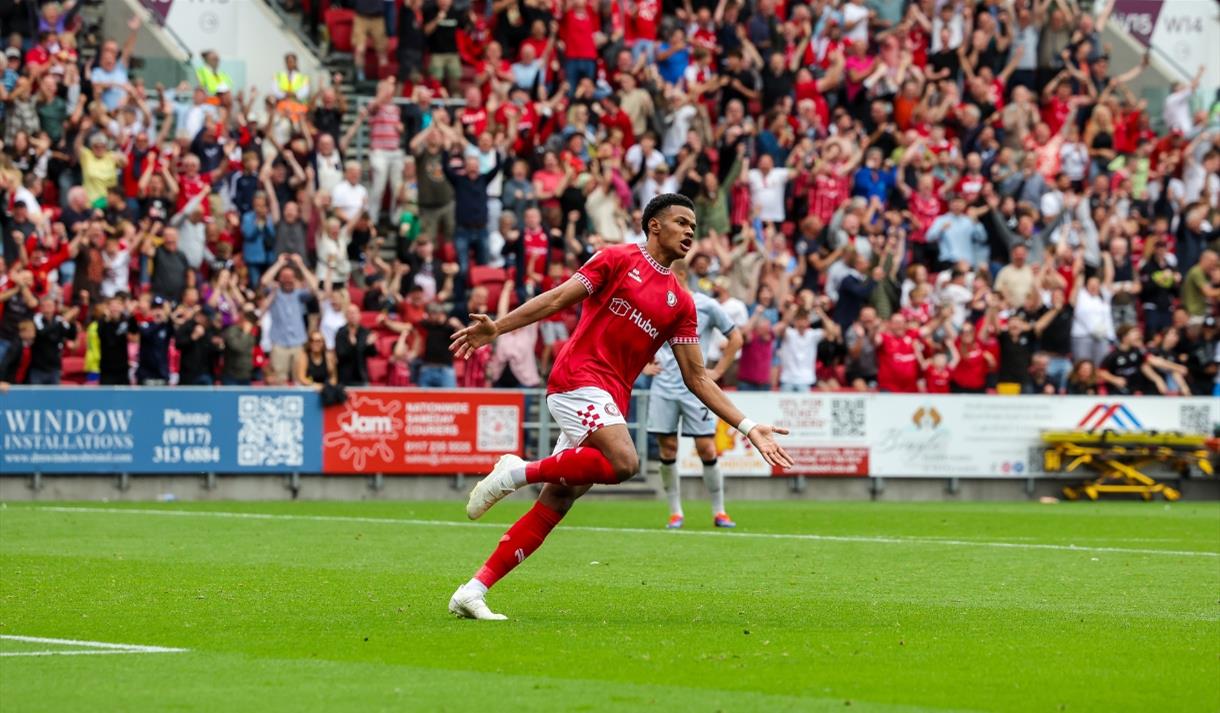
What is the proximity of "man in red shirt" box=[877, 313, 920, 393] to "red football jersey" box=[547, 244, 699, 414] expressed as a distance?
17688 millimetres

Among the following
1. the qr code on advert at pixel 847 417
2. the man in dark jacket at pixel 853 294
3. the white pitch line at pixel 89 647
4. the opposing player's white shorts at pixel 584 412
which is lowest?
the white pitch line at pixel 89 647

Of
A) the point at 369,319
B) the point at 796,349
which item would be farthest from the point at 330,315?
the point at 796,349

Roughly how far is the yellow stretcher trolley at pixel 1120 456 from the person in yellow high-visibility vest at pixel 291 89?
12.1m

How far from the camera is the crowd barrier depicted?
24.3 meters

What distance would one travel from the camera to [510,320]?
9.69m

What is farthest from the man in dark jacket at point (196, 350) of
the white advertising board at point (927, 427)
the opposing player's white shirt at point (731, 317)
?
the white advertising board at point (927, 427)

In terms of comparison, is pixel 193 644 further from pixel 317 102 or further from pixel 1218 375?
pixel 1218 375

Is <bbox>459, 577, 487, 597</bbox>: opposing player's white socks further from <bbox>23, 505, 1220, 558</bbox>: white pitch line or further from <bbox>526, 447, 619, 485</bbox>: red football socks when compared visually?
<bbox>23, 505, 1220, 558</bbox>: white pitch line

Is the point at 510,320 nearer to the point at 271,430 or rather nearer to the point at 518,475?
the point at 518,475

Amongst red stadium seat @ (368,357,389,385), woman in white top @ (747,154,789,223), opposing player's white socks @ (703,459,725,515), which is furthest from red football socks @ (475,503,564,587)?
woman in white top @ (747,154,789,223)

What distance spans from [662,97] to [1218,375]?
9.72 metres

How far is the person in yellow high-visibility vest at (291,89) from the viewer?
94.0 ft

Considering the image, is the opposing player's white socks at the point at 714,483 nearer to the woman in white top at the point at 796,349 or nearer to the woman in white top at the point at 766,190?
the woman in white top at the point at 796,349

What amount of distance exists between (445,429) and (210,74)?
24.5 ft
